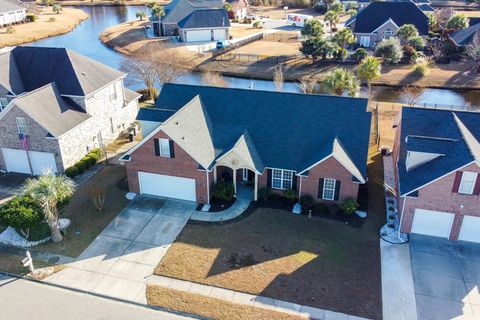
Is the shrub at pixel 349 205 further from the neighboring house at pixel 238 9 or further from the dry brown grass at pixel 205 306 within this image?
the neighboring house at pixel 238 9

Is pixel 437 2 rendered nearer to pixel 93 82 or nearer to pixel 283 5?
pixel 283 5

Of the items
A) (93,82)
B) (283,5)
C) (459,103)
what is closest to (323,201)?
(93,82)

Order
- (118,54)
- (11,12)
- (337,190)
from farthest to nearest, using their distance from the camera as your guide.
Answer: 1. (11,12)
2. (118,54)
3. (337,190)

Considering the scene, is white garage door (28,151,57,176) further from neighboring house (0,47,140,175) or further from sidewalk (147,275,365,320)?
sidewalk (147,275,365,320)

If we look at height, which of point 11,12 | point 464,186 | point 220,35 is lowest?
point 464,186

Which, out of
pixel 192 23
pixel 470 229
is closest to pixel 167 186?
pixel 470 229

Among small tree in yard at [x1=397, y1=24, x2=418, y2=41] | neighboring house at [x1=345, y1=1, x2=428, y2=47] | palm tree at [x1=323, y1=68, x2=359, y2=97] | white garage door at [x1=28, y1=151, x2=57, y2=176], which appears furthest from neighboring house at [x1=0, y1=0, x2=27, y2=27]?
small tree in yard at [x1=397, y1=24, x2=418, y2=41]

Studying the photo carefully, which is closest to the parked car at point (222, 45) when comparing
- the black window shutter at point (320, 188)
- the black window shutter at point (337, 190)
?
the black window shutter at point (320, 188)

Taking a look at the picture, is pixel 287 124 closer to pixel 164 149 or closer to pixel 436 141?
pixel 164 149
